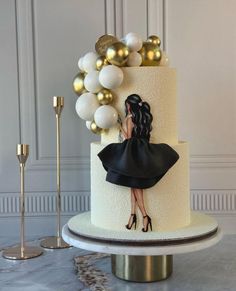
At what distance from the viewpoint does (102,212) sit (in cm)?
113

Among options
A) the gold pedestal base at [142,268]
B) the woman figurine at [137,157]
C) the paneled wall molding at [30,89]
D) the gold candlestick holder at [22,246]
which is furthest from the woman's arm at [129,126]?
the paneled wall molding at [30,89]

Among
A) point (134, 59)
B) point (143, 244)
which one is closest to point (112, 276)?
point (143, 244)

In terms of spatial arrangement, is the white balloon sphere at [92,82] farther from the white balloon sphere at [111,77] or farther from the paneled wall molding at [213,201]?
the paneled wall molding at [213,201]

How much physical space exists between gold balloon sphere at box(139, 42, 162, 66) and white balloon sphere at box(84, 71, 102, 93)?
0.11 metres

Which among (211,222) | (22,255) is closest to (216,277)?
(211,222)

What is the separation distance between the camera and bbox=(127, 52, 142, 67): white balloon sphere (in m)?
1.09

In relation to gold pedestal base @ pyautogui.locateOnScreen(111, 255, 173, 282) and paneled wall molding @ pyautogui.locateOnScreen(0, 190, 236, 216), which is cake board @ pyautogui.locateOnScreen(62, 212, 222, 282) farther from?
paneled wall molding @ pyautogui.locateOnScreen(0, 190, 236, 216)

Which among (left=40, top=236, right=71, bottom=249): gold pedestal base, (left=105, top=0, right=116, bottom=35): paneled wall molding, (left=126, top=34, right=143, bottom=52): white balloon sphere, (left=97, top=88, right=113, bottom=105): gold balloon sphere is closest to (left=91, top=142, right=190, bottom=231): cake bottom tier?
(left=97, top=88, right=113, bottom=105): gold balloon sphere

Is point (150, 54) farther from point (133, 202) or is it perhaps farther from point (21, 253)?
point (21, 253)

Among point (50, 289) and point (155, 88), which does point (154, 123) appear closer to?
point (155, 88)

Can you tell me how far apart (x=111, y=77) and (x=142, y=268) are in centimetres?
45

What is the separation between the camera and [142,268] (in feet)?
3.72

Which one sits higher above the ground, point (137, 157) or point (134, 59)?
point (134, 59)

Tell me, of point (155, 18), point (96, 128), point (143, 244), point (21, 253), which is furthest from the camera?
point (155, 18)
